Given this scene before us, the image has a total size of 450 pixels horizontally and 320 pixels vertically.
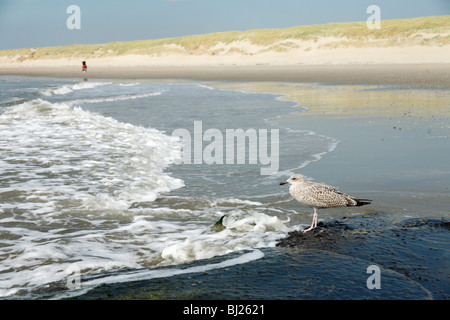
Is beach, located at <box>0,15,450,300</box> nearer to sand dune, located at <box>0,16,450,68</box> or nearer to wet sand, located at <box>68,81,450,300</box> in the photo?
wet sand, located at <box>68,81,450,300</box>

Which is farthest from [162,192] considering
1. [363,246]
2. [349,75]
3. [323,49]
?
[323,49]

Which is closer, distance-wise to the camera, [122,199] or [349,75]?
[122,199]

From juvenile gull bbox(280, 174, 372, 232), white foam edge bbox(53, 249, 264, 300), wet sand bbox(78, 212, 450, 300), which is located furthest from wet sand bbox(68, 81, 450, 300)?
juvenile gull bbox(280, 174, 372, 232)

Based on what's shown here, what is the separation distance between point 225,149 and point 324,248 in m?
6.70

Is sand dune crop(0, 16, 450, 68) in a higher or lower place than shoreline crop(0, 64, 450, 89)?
higher

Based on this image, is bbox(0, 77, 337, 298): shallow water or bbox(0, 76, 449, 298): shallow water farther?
bbox(0, 77, 337, 298): shallow water

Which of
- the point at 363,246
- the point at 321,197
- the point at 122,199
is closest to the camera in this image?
the point at 363,246

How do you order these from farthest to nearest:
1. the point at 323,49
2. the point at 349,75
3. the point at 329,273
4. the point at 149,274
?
the point at 323,49, the point at 349,75, the point at 149,274, the point at 329,273

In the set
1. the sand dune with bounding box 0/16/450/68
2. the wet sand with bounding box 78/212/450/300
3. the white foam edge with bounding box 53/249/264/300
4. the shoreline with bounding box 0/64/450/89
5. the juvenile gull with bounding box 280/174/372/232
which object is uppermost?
the sand dune with bounding box 0/16/450/68

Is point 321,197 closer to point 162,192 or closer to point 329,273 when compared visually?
point 329,273

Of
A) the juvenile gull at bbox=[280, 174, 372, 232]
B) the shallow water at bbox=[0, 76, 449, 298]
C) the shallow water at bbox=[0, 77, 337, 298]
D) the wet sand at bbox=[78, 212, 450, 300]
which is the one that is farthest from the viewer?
the juvenile gull at bbox=[280, 174, 372, 232]

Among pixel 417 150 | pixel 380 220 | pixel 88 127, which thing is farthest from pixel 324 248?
pixel 88 127

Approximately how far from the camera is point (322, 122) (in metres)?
15.2

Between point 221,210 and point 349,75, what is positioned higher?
point 349,75
